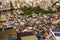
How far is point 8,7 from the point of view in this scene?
5.41m

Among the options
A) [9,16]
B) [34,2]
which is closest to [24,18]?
[9,16]

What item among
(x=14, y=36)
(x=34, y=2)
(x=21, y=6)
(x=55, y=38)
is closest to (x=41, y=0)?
(x=34, y=2)

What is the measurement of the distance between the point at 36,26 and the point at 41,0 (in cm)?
114

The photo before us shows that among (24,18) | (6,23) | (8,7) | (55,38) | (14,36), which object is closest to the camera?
(55,38)

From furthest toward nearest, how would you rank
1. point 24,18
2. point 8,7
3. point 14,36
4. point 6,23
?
point 8,7 < point 24,18 < point 6,23 < point 14,36

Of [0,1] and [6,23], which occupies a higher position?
[0,1]

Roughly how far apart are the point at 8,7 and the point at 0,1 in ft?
0.96

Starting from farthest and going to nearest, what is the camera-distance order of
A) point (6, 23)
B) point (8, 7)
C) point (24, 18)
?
point (8, 7), point (24, 18), point (6, 23)

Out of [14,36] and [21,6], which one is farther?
[21,6]

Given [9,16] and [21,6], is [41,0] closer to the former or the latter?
[21,6]

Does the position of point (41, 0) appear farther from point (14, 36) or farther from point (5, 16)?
point (14, 36)

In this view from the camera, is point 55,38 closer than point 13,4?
Yes

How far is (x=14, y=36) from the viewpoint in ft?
11.9

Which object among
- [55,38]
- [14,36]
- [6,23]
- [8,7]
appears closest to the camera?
[55,38]
